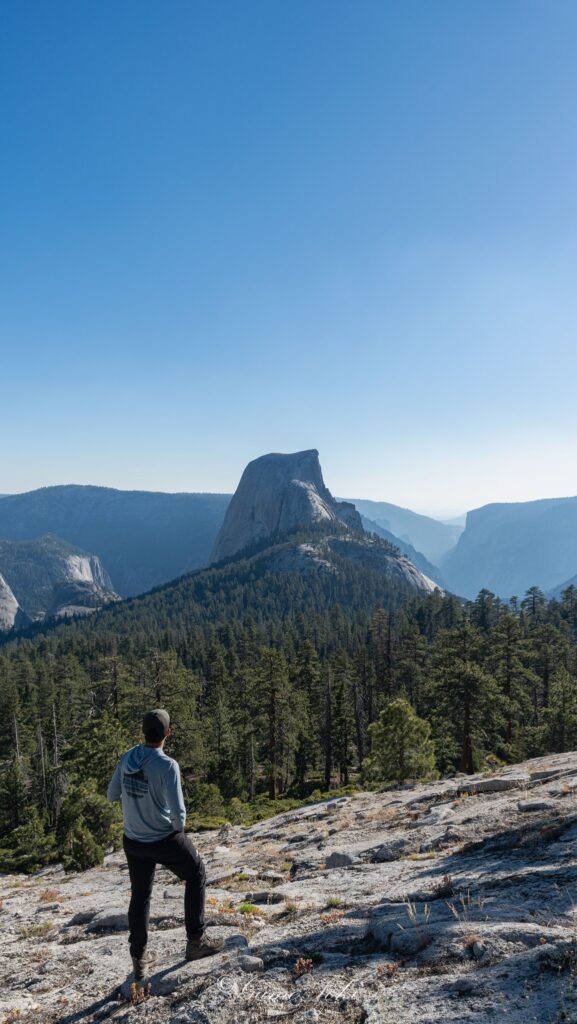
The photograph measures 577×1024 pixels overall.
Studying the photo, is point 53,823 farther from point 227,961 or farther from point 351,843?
point 227,961

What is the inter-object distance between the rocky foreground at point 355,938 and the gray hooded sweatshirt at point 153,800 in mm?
1491

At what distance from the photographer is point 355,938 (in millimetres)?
6180

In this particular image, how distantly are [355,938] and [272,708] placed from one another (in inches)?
1380

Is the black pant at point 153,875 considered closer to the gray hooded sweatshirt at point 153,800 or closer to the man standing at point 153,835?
the man standing at point 153,835

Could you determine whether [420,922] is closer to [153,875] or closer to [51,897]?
[153,875]

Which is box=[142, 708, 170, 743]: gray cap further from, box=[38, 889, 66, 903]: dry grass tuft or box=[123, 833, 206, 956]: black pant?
box=[38, 889, 66, 903]: dry grass tuft

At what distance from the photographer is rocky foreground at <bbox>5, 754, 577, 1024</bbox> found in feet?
15.2

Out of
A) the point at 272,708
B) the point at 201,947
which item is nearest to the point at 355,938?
the point at 201,947

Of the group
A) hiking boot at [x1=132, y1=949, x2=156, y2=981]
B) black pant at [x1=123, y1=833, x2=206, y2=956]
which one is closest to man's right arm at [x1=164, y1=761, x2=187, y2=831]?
black pant at [x1=123, y1=833, x2=206, y2=956]

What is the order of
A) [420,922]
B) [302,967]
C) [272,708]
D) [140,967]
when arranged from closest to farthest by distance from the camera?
[302,967], [140,967], [420,922], [272,708]

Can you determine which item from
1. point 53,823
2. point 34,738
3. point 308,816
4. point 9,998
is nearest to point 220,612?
point 34,738

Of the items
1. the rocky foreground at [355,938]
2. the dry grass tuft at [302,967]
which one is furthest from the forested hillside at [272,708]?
the dry grass tuft at [302,967]

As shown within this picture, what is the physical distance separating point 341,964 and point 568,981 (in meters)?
2.34

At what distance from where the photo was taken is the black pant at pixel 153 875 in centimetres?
584
